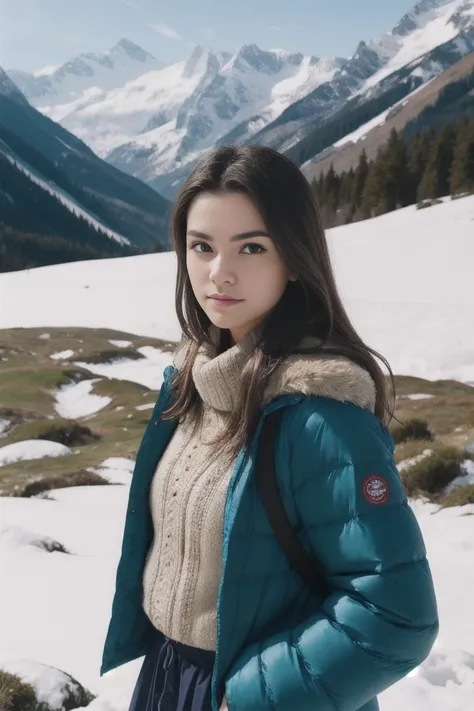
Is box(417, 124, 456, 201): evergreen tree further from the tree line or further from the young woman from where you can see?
the young woman

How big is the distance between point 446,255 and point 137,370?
23.7 meters

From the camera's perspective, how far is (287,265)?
8.67ft

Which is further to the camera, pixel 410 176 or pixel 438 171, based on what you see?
pixel 410 176

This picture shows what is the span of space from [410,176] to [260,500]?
2984 inches

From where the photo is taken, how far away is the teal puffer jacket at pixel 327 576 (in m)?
2.19

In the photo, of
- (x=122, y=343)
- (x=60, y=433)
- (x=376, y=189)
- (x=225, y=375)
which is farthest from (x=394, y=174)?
(x=225, y=375)

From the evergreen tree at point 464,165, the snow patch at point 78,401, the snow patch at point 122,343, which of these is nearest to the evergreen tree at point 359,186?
the evergreen tree at point 464,165

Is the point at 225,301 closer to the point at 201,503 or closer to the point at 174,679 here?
the point at 201,503

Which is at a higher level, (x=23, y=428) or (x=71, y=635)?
(x=71, y=635)

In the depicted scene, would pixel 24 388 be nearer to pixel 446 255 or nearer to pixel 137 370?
pixel 137 370

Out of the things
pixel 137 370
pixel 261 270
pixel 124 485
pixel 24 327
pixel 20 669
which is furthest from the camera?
pixel 24 327

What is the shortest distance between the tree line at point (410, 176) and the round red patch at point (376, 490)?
62.0m

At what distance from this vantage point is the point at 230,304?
8.94 feet

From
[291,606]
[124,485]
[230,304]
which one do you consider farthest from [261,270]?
[124,485]
